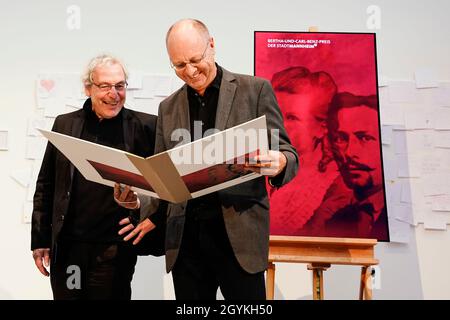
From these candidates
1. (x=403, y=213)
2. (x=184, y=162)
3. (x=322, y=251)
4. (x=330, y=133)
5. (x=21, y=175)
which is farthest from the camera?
(x=21, y=175)

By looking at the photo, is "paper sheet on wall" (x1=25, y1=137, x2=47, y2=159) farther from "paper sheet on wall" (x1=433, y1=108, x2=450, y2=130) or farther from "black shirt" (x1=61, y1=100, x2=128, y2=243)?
"paper sheet on wall" (x1=433, y1=108, x2=450, y2=130)

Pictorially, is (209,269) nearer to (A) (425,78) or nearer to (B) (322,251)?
(B) (322,251)

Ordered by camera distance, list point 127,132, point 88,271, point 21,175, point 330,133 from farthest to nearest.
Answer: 1. point 21,175
2. point 330,133
3. point 127,132
4. point 88,271

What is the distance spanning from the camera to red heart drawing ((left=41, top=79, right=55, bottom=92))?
3.03 m

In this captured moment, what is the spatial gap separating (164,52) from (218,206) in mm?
1797

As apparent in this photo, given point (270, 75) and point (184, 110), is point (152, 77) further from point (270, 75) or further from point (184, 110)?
point (184, 110)

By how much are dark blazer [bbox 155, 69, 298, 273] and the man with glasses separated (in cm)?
34

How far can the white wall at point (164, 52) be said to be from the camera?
2924mm

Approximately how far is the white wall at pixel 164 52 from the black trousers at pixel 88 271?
49.2 inches

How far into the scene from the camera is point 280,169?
141cm

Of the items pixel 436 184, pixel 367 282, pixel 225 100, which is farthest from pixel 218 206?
pixel 436 184

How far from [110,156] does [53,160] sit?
60 cm

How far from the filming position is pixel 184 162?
1.32 metres
